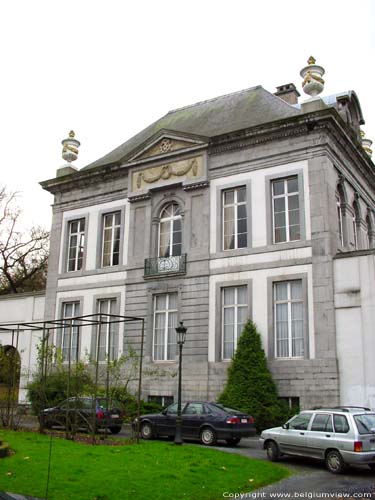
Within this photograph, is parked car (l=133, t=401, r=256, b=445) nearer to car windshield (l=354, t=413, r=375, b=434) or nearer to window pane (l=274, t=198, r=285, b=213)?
car windshield (l=354, t=413, r=375, b=434)

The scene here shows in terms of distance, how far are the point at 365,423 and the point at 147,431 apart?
7993 millimetres

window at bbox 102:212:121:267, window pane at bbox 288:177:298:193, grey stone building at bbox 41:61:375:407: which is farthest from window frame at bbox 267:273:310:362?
window at bbox 102:212:121:267

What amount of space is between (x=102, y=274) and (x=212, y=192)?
6.67 metres

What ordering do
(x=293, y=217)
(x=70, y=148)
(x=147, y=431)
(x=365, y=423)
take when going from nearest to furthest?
(x=365, y=423) → (x=147, y=431) → (x=293, y=217) → (x=70, y=148)

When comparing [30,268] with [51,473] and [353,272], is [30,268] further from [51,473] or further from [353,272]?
[51,473]

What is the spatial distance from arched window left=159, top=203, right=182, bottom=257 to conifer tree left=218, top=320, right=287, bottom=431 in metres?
5.86

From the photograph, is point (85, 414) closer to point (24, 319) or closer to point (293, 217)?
point (293, 217)

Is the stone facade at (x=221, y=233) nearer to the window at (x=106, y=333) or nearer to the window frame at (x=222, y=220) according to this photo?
the window frame at (x=222, y=220)

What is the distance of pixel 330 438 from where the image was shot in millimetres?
12836

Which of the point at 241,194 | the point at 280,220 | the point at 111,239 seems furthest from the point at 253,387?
the point at 111,239

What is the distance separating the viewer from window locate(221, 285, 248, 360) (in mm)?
22781

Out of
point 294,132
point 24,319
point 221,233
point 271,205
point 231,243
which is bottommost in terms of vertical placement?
point 24,319

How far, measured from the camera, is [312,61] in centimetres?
2378

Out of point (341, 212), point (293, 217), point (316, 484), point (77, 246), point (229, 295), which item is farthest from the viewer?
point (77, 246)
